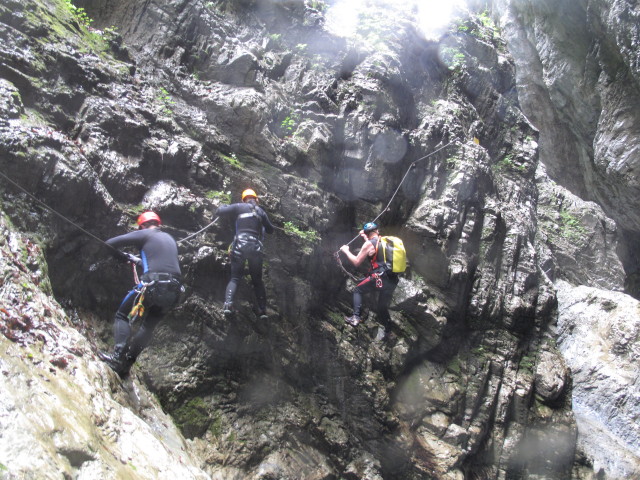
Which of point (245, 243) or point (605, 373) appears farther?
point (605, 373)

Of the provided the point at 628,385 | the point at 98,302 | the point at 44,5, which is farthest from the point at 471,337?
the point at 44,5

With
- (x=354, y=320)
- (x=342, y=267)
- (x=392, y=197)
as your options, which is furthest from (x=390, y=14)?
(x=354, y=320)

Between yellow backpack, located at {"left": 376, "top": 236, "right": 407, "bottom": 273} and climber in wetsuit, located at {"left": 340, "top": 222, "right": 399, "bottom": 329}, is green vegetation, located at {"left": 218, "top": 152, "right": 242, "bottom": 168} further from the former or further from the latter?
yellow backpack, located at {"left": 376, "top": 236, "right": 407, "bottom": 273}

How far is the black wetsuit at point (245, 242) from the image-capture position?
7230mm

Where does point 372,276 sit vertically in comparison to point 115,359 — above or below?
above

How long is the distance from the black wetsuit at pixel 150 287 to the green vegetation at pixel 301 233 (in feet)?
10.5

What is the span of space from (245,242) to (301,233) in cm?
199

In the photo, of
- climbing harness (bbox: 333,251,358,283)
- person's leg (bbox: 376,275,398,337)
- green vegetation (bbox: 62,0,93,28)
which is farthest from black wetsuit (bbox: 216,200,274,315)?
green vegetation (bbox: 62,0,93,28)

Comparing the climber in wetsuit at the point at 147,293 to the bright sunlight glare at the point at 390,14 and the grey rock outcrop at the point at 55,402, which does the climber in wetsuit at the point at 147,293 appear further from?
A: the bright sunlight glare at the point at 390,14

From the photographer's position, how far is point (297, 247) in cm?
891

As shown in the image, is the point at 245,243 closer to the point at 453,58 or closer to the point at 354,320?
the point at 354,320

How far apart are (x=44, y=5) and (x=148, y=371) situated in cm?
710

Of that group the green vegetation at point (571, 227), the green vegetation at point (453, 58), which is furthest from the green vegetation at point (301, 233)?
the green vegetation at point (571, 227)

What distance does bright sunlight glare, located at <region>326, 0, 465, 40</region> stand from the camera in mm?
12285
